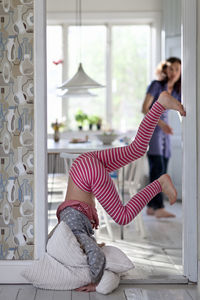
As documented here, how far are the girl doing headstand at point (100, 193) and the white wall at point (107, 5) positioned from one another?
14.0ft

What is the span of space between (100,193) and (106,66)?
181 inches

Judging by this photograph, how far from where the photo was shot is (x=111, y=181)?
11.8 feet

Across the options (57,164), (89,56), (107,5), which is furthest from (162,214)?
(107,5)

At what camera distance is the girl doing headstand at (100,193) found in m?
3.51

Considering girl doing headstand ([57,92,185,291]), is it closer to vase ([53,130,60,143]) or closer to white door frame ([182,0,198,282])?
white door frame ([182,0,198,282])

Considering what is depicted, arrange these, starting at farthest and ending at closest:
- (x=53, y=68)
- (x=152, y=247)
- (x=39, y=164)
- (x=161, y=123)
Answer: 1. (x=53, y=68)
2. (x=161, y=123)
3. (x=152, y=247)
4. (x=39, y=164)

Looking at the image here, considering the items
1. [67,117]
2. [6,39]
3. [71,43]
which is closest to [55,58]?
[71,43]

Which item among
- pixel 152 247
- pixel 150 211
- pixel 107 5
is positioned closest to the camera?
pixel 152 247

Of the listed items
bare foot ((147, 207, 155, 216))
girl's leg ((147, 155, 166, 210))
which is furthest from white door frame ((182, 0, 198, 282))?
bare foot ((147, 207, 155, 216))

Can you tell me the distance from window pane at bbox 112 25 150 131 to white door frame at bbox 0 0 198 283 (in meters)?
4.41

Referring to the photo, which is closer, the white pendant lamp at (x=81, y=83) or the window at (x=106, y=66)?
the white pendant lamp at (x=81, y=83)

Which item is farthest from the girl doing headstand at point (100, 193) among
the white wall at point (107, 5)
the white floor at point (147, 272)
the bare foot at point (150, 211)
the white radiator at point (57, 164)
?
the white wall at point (107, 5)

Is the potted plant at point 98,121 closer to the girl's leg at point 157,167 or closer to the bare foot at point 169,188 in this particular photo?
the girl's leg at point 157,167

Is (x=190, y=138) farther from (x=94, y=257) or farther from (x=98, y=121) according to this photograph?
(x=98, y=121)
